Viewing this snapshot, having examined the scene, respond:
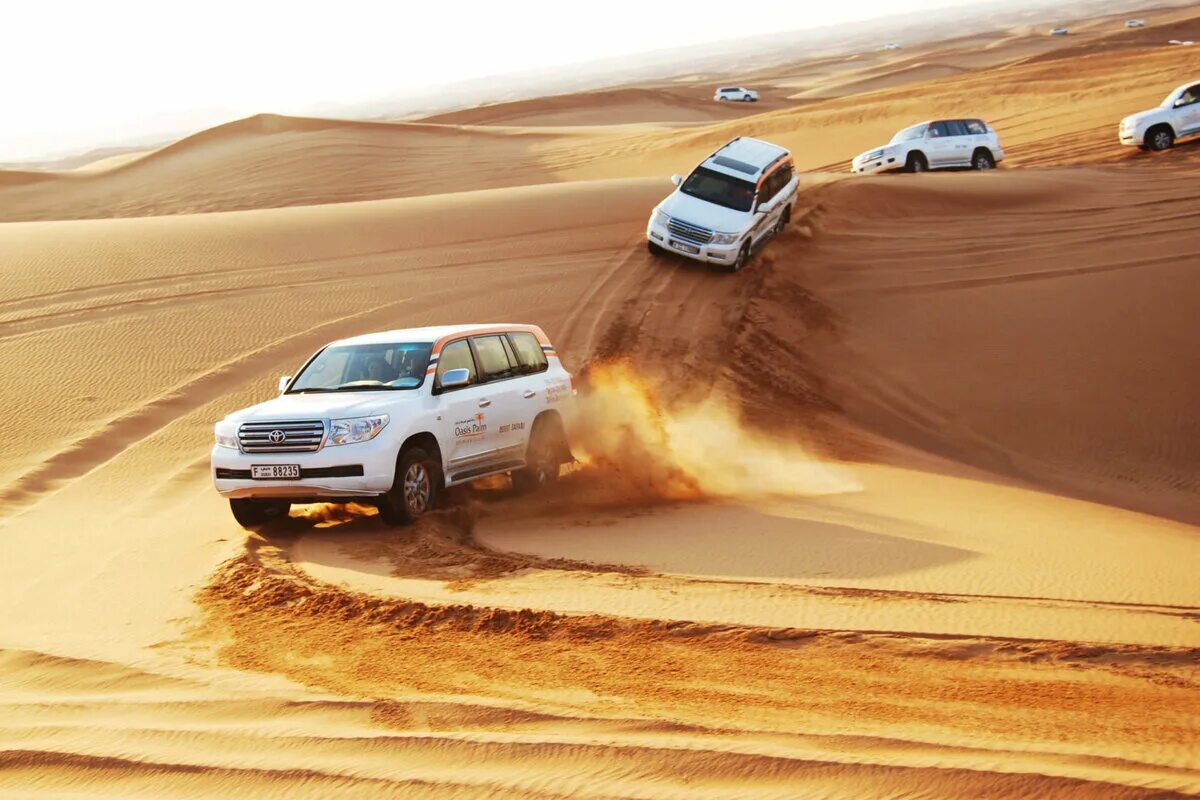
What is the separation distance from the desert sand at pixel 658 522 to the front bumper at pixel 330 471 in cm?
48

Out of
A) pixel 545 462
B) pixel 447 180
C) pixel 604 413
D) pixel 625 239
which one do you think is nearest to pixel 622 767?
pixel 545 462

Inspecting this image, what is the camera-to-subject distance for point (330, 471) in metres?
10.5

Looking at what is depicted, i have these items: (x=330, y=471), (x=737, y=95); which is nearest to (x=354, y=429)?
(x=330, y=471)

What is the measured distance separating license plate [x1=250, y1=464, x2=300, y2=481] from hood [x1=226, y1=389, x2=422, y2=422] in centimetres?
41

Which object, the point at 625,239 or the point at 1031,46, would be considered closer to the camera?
the point at 625,239

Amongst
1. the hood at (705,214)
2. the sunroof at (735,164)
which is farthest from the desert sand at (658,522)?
the sunroof at (735,164)

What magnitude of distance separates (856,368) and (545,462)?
854cm

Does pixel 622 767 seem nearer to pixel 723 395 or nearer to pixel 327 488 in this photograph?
pixel 327 488

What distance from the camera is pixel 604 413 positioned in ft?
50.1

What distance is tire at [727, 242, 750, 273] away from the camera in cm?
2334

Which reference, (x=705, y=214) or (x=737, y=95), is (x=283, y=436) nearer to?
(x=705, y=214)

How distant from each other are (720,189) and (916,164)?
11.0 meters

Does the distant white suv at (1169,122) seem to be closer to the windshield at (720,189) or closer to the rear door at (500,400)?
the windshield at (720,189)

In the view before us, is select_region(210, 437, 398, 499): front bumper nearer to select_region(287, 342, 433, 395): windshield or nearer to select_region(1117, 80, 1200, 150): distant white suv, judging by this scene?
select_region(287, 342, 433, 395): windshield
